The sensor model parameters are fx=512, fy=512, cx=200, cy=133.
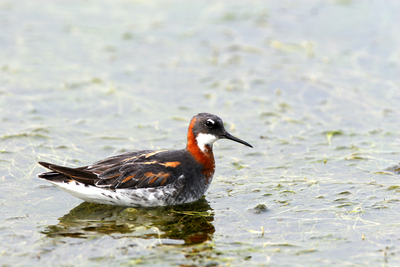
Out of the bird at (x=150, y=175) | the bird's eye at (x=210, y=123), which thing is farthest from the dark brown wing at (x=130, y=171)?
the bird's eye at (x=210, y=123)

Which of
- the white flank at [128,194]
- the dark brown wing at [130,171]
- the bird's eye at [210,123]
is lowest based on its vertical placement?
the white flank at [128,194]

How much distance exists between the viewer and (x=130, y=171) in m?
7.99

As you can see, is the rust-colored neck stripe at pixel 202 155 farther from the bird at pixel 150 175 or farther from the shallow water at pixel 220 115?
the shallow water at pixel 220 115

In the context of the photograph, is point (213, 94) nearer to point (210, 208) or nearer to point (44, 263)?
point (210, 208)

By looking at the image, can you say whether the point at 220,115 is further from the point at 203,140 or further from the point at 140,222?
the point at 140,222

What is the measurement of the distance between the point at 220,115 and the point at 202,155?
10.3ft

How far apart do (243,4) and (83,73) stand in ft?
20.6

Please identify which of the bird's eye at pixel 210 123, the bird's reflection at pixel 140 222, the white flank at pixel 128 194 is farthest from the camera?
the bird's eye at pixel 210 123

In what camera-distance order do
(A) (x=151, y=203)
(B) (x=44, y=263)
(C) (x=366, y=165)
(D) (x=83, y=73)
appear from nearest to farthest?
1. (B) (x=44, y=263)
2. (A) (x=151, y=203)
3. (C) (x=366, y=165)
4. (D) (x=83, y=73)

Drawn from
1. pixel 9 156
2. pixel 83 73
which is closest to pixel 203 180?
pixel 9 156

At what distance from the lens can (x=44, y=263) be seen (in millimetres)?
6297

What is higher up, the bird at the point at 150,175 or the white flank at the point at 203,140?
the white flank at the point at 203,140

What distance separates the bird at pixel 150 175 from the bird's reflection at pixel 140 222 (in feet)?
0.46

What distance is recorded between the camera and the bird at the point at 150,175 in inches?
307
